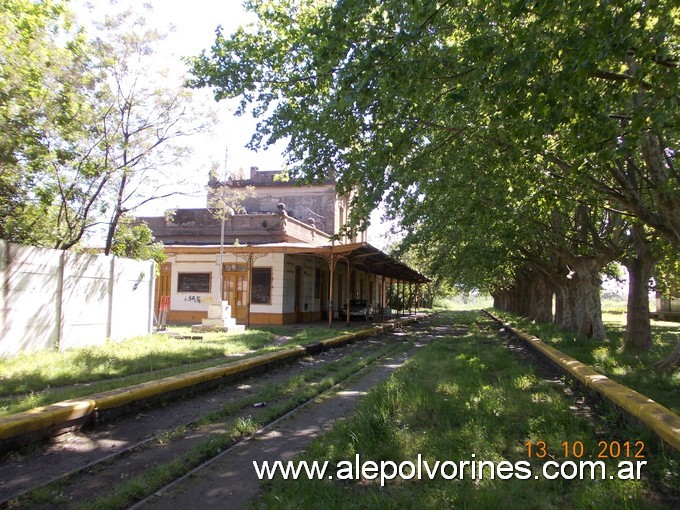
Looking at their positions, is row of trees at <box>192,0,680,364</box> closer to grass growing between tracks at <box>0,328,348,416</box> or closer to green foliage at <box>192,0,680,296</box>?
green foliage at <box>192,0,680,296</box>

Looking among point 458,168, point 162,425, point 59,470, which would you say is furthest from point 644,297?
point 59,470

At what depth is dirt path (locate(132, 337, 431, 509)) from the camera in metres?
4.01

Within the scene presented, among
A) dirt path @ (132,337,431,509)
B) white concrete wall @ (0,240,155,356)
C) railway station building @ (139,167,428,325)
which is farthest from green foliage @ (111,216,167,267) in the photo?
dirt path @ (132,337,431,509)

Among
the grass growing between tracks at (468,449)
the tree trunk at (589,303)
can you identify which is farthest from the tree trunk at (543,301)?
the grass growing between tracks at (468,449)

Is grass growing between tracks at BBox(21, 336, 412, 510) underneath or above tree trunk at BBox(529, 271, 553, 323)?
underneath

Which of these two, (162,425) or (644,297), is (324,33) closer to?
(162,425)

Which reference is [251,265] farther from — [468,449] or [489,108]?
[468,449]

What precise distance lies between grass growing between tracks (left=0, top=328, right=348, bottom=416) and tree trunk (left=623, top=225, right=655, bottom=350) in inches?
383

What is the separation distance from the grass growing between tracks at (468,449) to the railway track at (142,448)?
1.17 metres

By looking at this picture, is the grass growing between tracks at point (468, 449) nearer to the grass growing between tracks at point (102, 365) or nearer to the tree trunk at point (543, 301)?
the grass growing between tracks at point (102, 365)

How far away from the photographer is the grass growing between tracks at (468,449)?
3.74 m

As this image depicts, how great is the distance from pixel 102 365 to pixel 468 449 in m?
7.17

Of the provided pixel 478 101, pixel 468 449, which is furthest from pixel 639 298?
pixel 468 449

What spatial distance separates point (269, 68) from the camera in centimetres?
984
